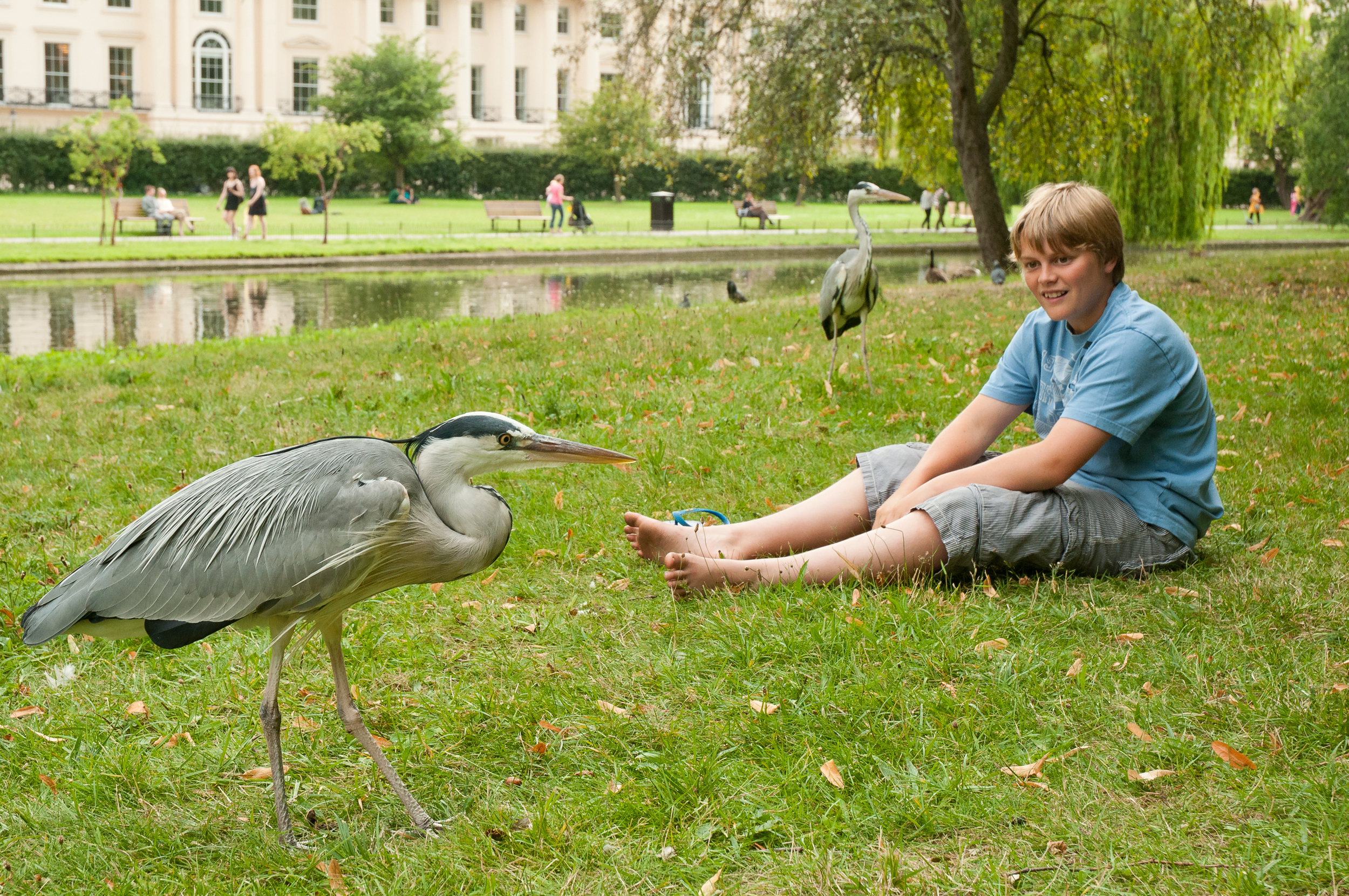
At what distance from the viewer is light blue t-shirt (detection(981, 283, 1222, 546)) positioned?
11.8 ft

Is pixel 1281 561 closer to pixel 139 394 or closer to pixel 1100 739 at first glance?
pixel 1100 739

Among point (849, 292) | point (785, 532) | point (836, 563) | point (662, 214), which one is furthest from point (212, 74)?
point (836, 563)

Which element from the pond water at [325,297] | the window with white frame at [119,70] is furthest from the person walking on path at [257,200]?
the window with white frame at [119,70]

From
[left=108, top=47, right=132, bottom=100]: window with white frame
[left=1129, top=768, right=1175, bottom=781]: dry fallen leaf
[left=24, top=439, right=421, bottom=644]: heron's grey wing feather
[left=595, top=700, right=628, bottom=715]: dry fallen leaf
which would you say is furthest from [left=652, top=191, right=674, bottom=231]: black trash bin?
[left=108, top=47, right=132, bottom=100]: window with white frame

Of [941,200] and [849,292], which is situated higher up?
[941,200]

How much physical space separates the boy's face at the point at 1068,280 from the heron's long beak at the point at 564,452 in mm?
1714

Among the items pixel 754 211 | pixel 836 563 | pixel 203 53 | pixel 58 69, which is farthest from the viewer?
pixel 203 53

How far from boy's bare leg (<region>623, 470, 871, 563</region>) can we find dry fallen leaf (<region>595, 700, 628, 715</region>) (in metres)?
0.92

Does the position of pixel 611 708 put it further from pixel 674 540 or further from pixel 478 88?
pixel 478 88

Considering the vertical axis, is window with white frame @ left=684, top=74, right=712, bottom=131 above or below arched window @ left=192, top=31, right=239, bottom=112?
below

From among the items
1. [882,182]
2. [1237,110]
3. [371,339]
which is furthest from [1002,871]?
[882,182]

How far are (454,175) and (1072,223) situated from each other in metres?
47.8

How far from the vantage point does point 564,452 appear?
9.23ft

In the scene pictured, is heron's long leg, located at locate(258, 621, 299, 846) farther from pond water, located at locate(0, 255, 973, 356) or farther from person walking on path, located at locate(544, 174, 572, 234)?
person walking on path, located at locate(544, 174, 572, 234)
